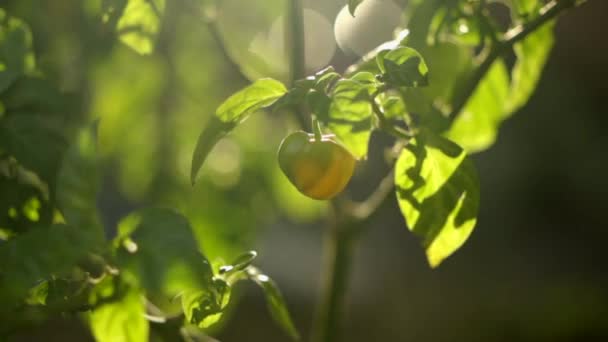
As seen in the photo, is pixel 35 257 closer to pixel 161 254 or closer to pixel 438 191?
pixel 161 254

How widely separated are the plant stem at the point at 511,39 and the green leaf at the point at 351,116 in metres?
0.32

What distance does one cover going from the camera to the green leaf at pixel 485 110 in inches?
44.7

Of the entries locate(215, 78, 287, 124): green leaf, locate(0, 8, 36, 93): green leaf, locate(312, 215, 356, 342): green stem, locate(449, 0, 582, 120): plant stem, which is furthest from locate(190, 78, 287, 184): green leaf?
locate(312, 215, 356, 342): green stem

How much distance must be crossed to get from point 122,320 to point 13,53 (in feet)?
0.92

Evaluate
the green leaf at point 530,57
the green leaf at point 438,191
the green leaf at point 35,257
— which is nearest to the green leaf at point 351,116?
the green leaf at point 438,191

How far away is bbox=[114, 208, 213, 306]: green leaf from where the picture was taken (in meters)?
0.62

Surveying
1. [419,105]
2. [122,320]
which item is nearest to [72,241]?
[122,320]

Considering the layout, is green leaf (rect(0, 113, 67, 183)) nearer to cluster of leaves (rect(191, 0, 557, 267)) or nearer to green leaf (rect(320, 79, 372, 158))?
cluster of leaves (rect(191, 0, 557, 267))

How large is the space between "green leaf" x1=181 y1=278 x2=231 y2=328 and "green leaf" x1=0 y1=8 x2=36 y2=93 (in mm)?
266

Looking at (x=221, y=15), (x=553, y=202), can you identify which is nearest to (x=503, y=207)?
(x=553, y=202)

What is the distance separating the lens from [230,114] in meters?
0.70

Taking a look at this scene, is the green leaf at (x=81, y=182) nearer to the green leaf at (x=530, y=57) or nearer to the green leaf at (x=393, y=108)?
the green leaf at (x=393, y=108)

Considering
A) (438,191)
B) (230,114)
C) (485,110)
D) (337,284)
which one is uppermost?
(230,114)

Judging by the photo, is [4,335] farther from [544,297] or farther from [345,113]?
[544,297]
